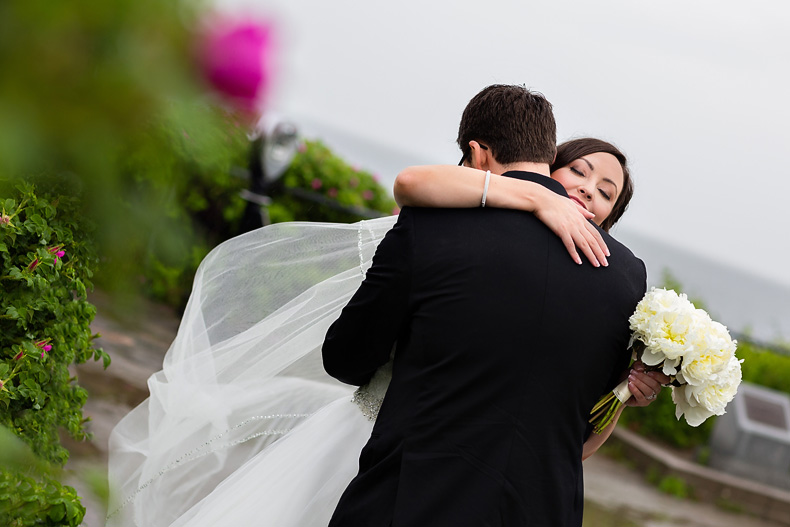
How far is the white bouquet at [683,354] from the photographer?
92.4 inches

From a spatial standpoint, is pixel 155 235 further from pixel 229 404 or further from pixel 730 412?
pixel 730 412

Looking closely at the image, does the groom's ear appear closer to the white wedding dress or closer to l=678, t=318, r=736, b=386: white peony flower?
the white wedding dress

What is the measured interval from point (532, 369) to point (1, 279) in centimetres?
164

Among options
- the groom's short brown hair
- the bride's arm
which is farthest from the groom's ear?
the bride's arm

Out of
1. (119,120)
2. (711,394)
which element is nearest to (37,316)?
(711,394)

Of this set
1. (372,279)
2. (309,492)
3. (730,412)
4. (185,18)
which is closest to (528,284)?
(372,279)

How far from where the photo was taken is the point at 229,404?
123 inches

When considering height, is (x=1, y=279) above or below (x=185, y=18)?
below

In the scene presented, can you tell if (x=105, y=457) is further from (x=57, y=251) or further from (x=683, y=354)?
(x=683, y=354)

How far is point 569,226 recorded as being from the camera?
224 centimetres

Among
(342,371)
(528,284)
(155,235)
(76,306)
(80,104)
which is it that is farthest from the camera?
(76,306)

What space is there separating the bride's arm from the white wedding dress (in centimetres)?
75

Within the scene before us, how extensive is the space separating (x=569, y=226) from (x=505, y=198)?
187 mm

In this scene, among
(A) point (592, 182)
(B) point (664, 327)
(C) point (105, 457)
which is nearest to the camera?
(B) point (664, 327)
